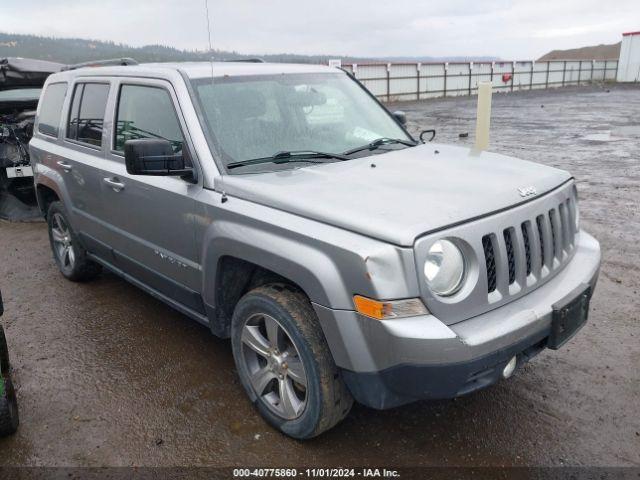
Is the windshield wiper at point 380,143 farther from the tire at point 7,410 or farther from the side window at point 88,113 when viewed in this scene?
the tire at point 7,410

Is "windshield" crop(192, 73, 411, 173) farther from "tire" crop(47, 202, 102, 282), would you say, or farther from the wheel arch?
"tire" crop(47, 202, 102, 282)

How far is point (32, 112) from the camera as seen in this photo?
7.95 metres

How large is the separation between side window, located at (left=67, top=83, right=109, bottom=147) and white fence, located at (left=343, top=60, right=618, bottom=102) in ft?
79.9

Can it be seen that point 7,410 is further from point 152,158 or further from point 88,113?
point 88,113

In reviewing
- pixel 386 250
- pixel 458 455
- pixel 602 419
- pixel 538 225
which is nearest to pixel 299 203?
pixel 386 250

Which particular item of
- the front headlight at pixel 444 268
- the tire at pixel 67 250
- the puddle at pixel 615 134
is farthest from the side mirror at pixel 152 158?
the puddle at pixel 615 134

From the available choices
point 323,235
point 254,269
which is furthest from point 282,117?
point 323,235

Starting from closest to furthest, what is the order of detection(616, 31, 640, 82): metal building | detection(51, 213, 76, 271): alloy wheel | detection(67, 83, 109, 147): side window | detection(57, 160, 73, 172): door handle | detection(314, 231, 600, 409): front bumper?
detection(314, 231, 600, 409): front bumper, detection(67, 83, 109, 147): side window, detection(57, 160, 73, 172): door handle, detection(51, 213, 76, 271): alloy wheel, detection(616, 31, 640, 82): metal building

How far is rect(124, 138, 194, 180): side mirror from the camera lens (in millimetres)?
2879

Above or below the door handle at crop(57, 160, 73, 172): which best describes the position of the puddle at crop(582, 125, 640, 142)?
below

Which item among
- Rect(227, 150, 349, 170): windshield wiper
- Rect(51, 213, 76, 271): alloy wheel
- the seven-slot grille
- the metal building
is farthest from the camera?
the metal building

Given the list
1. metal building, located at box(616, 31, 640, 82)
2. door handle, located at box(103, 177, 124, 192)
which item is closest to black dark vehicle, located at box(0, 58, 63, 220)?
door handle, located at box(103, 177, 124, 192)

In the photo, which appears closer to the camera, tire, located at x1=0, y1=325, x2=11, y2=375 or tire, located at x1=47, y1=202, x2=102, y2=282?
tire, located at x1=0, y1=325, x2=11, y2=375

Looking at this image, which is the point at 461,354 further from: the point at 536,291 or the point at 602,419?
the point at 602,419
